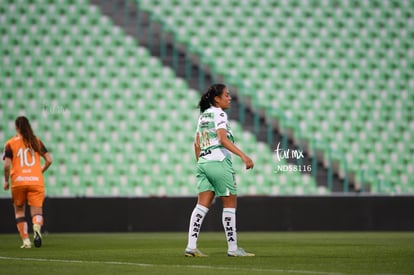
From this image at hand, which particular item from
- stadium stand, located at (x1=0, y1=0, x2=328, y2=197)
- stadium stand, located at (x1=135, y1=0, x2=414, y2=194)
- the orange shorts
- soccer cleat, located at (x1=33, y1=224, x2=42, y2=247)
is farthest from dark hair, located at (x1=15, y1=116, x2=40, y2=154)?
stadium stand, located at (x1=135, y1=0, x2=414, y2=194)

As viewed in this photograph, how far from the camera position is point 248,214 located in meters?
16.8

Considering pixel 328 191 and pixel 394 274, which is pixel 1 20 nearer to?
pixel 328 191

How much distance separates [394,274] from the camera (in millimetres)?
6402

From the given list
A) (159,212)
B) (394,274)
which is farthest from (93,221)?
(394,274)

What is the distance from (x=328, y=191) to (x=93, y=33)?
6.75 meters

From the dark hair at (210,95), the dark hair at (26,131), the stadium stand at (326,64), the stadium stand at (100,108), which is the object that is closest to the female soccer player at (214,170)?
the dark hair at (210,95)

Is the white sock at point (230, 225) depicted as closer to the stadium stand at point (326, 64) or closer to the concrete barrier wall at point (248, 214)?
the concrete barrier wall at point (248, 214)

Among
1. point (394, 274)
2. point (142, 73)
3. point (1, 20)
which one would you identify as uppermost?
point (1, 20)

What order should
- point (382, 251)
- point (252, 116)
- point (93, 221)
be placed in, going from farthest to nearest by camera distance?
point (252, 116) < point (93, 221) < point (382, 251)

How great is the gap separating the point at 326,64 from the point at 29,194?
426 inches

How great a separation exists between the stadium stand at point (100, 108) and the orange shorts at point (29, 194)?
6.70 m

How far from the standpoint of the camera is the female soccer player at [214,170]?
8.43 metres

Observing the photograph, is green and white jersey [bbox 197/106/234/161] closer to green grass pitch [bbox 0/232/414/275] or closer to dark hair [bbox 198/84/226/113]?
dark hair [bbox 198/84/226/113]

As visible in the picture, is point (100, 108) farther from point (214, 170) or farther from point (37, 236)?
point (214, 170)
